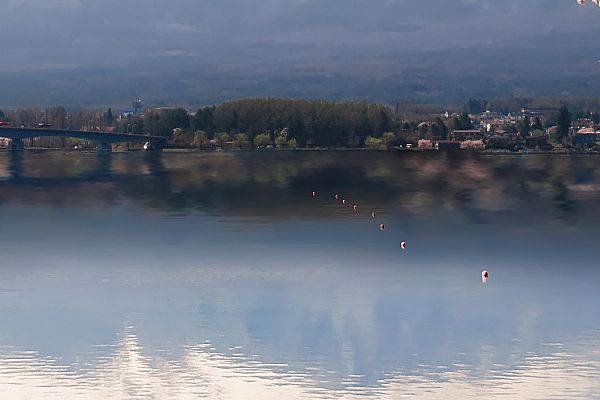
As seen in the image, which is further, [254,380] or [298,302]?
[298,302]

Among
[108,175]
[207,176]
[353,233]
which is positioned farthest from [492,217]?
[108,175]

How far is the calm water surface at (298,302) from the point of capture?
124ft

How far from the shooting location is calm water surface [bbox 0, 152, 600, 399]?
3784 centimetres

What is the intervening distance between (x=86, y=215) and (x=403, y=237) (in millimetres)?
27798

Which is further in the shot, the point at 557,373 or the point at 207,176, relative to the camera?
the point at 207,176

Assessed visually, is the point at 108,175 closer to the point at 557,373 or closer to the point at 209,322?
the point at 209,322

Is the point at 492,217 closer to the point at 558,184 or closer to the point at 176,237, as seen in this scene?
the point at 176,237

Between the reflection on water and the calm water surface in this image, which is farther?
the calm water surface

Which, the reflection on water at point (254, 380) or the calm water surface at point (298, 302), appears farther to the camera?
the calm water surface at point (298, 302)

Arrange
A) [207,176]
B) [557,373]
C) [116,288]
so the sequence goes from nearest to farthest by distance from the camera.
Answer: [557,373], [116,288], [207,176]

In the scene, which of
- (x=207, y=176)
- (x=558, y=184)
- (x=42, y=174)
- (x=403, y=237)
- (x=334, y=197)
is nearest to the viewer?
(x=403, y=237)

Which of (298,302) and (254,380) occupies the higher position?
(298,302)

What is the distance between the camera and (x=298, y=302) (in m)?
50.5

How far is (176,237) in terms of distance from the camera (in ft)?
249
